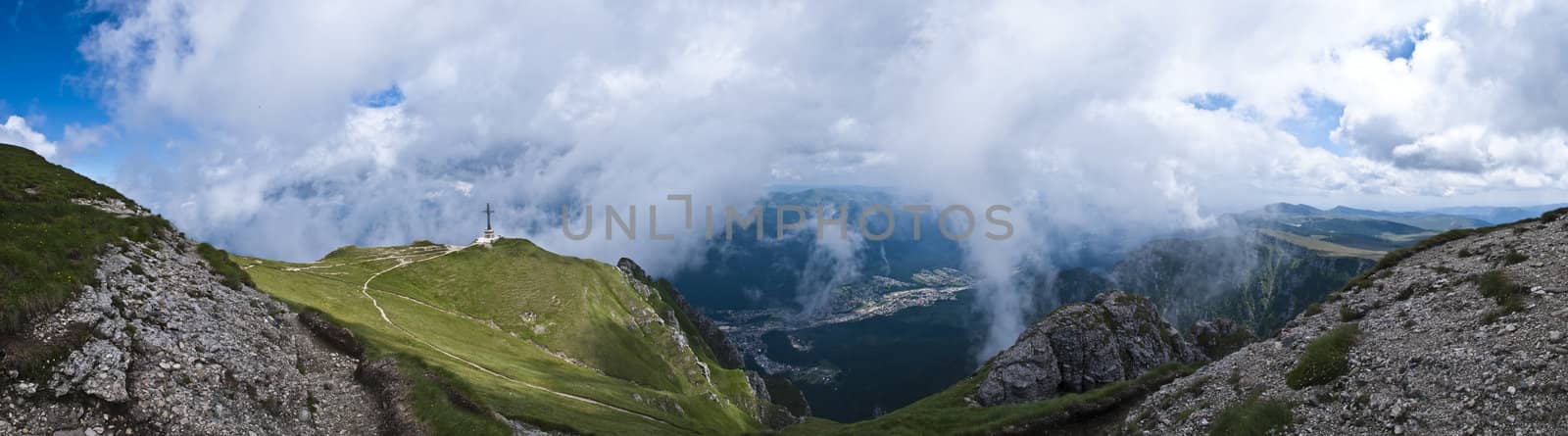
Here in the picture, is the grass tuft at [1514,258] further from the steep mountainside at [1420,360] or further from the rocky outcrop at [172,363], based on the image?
the rocky outcrop at [172,363]

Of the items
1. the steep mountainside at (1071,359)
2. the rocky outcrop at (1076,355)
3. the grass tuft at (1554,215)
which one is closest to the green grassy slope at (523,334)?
the steep mountainside at (1071,359)

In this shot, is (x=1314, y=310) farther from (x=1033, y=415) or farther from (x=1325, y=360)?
(x=1033, y=415)

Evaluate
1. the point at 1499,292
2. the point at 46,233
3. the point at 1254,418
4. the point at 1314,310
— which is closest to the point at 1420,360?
the point at 1254,418

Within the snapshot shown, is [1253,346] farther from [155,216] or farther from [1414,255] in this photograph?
[155,216]

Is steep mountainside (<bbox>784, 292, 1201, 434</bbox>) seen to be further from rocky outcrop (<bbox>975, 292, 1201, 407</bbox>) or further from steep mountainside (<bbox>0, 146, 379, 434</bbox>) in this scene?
steep mountainside (<bbox>0, 146, 379, 434</bbox>)

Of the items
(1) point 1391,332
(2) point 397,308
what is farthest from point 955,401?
(2) point 397,308

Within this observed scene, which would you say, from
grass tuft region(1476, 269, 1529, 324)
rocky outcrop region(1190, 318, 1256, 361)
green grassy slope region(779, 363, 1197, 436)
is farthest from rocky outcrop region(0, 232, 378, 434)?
rocky outcrop region(1190, 318, 1256, 361)
